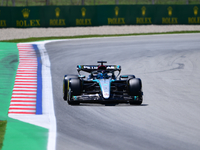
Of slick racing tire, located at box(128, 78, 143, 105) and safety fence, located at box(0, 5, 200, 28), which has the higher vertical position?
safety fence, located at box(0, 5, 200, 28)

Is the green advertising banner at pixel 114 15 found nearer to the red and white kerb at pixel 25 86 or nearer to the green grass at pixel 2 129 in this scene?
the red and white kerb at pixel 25 86

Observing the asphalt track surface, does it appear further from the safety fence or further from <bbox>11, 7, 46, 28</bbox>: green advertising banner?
the safety fence

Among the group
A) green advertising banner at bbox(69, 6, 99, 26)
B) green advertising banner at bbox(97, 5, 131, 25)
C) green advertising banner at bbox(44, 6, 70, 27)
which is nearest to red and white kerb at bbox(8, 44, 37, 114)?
green advertising banner at bbox(44, 6, 70, 27)

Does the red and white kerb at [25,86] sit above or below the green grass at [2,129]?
above

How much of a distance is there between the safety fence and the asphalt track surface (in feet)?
33.9

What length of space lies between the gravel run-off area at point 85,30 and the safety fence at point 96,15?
1.26ft

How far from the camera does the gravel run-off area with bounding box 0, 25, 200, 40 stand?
30.8 meters

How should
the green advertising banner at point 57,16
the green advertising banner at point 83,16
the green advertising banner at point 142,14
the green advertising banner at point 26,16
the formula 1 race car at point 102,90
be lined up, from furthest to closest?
the green advertising banner at point 142,14 → the green advertising banner at point 83,16 → the green advertising banner at point 57,16 → the green advertising banner at point 26,16 → the formula 1 race car at point 102,90

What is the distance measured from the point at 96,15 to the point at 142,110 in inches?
935

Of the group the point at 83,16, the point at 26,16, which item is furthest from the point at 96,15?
the point at 26,16

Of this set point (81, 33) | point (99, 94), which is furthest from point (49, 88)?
point (81, 33)

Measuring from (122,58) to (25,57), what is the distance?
17.3ft

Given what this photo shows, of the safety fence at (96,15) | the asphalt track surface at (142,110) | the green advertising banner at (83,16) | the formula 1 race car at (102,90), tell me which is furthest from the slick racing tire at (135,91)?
the green advertising banner at (83,16)

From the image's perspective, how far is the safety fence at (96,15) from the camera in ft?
105
